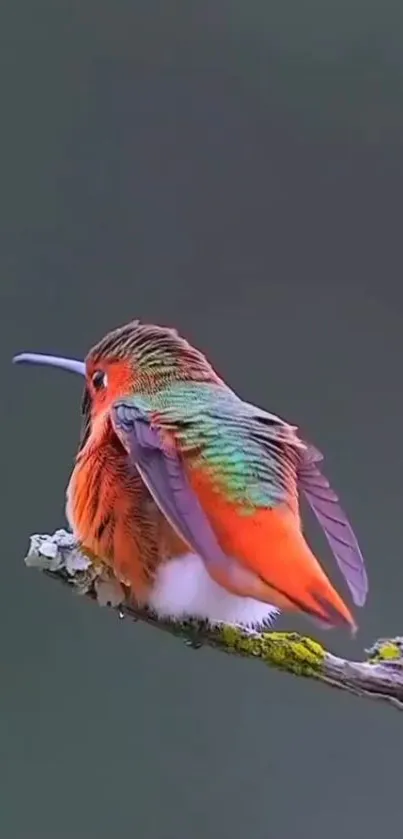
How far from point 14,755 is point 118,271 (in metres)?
0.84

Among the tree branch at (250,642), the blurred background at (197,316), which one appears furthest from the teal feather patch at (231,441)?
the blurred background at (197,316)

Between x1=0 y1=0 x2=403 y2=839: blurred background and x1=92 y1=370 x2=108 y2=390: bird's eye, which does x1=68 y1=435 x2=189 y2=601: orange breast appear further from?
x1=0 y1=0 x2=403 y2=839: blurred background

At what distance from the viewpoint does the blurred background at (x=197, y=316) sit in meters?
1.87

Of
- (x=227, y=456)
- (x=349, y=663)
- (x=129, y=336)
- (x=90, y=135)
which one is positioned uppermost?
(x=90, y=135)

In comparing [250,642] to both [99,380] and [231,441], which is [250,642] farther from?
[99,380]

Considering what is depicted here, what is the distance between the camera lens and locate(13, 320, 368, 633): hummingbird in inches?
30.8

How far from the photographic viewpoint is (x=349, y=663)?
0.84 metres

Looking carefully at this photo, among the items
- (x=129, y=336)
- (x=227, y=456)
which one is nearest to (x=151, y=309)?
(x=129, y=336)

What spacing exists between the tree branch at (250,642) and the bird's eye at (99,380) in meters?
0.15

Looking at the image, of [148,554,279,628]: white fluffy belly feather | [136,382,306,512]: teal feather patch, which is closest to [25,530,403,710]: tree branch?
[148,554,279,628]: white fluffy belly feather

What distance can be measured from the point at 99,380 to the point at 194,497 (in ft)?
0.78

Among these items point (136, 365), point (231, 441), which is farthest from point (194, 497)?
point (136, 365)

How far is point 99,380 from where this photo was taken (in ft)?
3.33

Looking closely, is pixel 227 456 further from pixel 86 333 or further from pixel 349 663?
pixel 86 333
